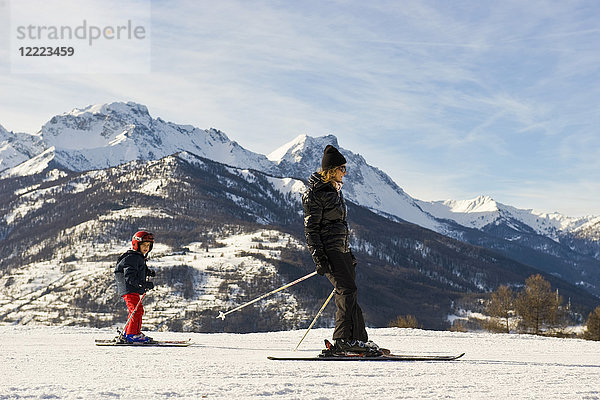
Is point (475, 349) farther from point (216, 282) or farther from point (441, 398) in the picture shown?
point (216, 282)

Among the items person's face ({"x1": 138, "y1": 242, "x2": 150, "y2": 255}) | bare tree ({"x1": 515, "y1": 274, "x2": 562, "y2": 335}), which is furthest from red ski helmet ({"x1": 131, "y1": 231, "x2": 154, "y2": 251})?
bare tree ({"x1": 515, "y1": 274, "x2": 562, "y2": 335})

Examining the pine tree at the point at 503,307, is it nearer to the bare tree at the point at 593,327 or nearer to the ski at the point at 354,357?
the bare tree at the point at 593,327

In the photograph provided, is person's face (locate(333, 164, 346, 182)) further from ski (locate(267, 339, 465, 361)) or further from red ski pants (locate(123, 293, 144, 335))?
red ski pants (locate(123, 293, 144, 335))

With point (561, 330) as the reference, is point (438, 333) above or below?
above

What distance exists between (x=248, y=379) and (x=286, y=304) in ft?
558

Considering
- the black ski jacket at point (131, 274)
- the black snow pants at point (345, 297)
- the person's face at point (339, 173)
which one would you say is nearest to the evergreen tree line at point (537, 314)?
the black ski jacket at point (131, 274)

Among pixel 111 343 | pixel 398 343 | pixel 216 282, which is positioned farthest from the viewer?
pixel 216 282

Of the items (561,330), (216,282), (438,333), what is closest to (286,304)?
(216,282)

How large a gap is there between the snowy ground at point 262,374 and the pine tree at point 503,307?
43.8 metres

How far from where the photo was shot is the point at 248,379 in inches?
223

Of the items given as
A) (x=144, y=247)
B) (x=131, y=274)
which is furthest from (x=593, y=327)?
(x=131, y=274)

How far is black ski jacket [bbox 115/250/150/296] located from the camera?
1024 cm

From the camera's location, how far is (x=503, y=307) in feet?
171

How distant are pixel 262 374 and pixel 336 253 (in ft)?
7.31
